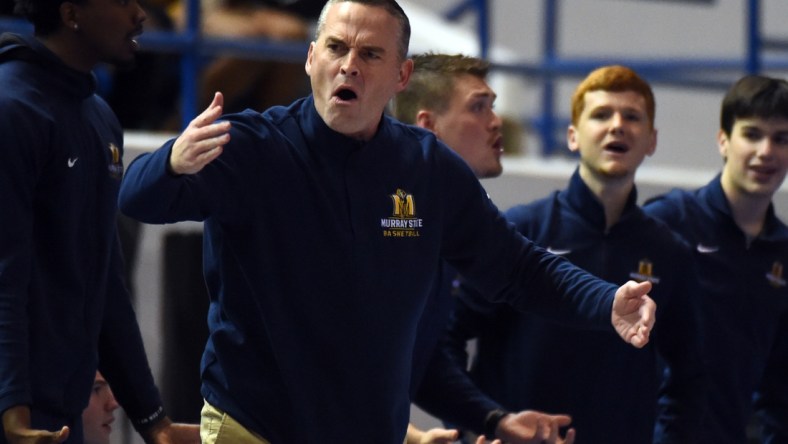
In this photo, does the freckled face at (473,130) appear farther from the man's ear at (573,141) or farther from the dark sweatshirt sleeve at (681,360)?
the dark sweatshirt sleeve at (681,360)

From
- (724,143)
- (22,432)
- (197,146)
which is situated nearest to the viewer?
(197,146)

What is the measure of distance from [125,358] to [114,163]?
52 cm

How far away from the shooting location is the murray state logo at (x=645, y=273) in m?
4.30

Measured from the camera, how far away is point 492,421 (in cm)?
388

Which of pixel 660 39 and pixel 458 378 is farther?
pixel 660 39

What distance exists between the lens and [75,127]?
136 inches

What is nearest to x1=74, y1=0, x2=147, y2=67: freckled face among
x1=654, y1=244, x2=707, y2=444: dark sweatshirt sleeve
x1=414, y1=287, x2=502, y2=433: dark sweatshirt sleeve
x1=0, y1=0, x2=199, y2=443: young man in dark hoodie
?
x1=0, y1=0, x2=199, y2=443: young man in dark hoodie

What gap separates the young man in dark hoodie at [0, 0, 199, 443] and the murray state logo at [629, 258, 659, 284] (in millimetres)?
1510

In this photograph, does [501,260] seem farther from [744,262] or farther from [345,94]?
[744,262]

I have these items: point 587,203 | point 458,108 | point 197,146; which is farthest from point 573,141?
point 197,146

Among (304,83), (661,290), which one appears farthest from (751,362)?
(304,83)

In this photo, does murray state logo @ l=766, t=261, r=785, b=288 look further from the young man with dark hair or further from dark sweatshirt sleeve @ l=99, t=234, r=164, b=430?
dark sweatshirt sleeve @ l=99, t=234, r=164, b=430

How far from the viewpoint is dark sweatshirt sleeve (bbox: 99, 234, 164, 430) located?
371 centimetres

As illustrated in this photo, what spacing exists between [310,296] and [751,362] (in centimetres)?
207
